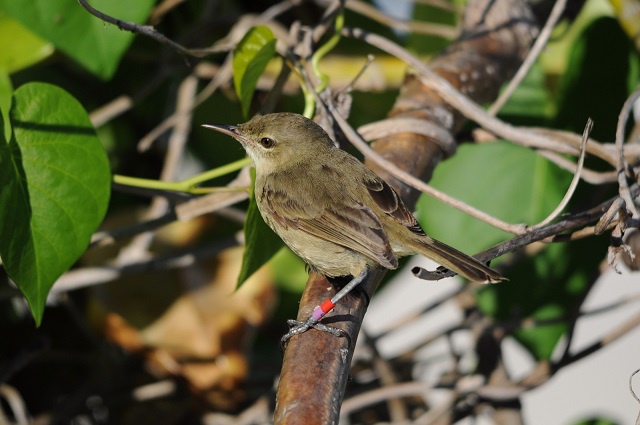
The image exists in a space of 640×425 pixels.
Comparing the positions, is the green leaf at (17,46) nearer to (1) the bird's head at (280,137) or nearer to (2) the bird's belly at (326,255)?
(1) the bird's head at (280,137)

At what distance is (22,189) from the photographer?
6.36 ft

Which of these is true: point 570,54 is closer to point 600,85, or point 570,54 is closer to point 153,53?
point 600,85

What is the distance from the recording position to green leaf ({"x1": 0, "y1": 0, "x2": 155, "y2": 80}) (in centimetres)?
224

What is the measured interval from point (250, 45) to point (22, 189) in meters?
0.67

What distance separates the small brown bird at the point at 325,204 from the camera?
2.29 meters

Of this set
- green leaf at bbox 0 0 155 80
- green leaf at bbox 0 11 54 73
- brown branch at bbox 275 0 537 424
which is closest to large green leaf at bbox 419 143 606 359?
brown branch at bbox 275 0 537 424

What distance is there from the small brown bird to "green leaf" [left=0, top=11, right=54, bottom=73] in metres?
0.56

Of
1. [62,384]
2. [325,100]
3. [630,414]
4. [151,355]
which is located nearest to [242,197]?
[325,100]

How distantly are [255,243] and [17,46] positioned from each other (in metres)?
1.00

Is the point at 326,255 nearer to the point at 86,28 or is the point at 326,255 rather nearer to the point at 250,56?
the point at 250,56

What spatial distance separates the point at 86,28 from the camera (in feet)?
7.54

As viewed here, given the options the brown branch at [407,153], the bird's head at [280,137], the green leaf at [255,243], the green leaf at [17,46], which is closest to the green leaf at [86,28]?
the green leaf at [17,46]

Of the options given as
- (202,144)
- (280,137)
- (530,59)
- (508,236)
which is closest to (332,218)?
(280,137)

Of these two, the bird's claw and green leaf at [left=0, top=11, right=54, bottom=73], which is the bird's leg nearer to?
the bird's claw
